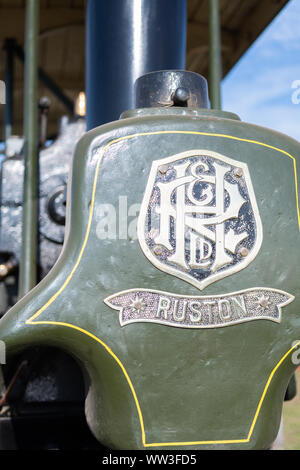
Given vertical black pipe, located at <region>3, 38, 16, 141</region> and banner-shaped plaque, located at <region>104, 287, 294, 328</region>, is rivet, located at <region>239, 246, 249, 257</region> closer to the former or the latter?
banner-shaped plaque, located at <region>104, 287, 294, 328</region>

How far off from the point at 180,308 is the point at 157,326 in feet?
0.14

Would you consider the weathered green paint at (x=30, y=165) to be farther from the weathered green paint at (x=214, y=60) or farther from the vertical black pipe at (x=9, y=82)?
the vertical black pipe at (x=9, y=82)

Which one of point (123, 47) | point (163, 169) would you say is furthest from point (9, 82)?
point (163, 169)

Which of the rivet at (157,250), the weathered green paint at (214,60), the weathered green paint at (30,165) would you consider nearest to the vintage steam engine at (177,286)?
the rivet at (157,250)

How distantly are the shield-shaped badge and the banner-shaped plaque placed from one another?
3 cm

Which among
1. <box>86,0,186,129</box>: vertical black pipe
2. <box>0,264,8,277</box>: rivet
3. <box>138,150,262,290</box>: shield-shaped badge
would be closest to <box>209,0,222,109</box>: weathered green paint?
<box>86,0,186,129</box>: vertical black pipe

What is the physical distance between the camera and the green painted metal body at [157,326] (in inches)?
29.7

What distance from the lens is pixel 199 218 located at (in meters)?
0.78

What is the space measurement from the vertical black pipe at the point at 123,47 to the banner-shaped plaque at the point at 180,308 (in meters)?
0.59

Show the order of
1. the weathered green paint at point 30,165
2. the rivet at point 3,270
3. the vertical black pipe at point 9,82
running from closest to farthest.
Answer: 1. the weathered green paint at point 30,165
2. the rivet at point 3,270
3. the vertical black pipe at point 9,82

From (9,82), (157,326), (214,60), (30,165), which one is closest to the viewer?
(157,326)

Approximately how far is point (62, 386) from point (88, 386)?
0.46 metres

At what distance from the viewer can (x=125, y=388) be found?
759 mm

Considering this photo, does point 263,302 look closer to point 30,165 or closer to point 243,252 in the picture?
point 243,252
